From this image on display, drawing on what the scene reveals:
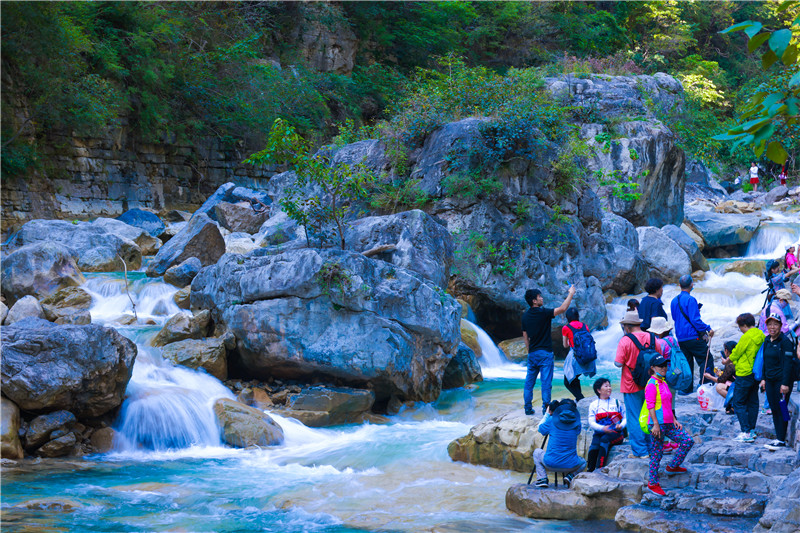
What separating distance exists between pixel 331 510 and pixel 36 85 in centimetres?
1584

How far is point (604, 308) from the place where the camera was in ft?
48.2

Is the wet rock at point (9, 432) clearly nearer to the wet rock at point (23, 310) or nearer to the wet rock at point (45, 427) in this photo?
the wet rock at point (45, 427)

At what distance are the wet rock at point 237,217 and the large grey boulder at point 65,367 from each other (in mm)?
9138

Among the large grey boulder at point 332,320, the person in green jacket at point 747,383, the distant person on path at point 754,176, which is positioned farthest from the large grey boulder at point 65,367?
the distant person on path at point 754,176

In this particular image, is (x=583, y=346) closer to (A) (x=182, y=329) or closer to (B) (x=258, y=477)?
(B) (x=258, y=477)

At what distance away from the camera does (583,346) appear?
682cm

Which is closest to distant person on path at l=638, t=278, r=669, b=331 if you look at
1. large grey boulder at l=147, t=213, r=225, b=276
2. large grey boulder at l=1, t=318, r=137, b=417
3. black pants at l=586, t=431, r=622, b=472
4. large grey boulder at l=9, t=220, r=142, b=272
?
black pants at l=586, t=431, r=622, b=472

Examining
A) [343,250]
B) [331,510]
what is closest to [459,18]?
[343,250]

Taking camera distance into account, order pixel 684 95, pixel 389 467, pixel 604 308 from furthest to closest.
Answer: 1. pixel 684 95
2. pixel 604 308
3. pixel 389 467

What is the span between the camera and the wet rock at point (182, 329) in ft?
32.6

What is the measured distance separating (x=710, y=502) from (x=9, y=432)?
697cm

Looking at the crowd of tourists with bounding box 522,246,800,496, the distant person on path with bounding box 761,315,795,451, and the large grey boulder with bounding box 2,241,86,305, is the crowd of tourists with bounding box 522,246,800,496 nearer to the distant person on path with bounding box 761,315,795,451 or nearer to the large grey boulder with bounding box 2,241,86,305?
the distant person on path with bounding box 761,315,795,451

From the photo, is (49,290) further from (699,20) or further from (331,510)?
(699,20)

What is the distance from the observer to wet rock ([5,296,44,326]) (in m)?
9.91
